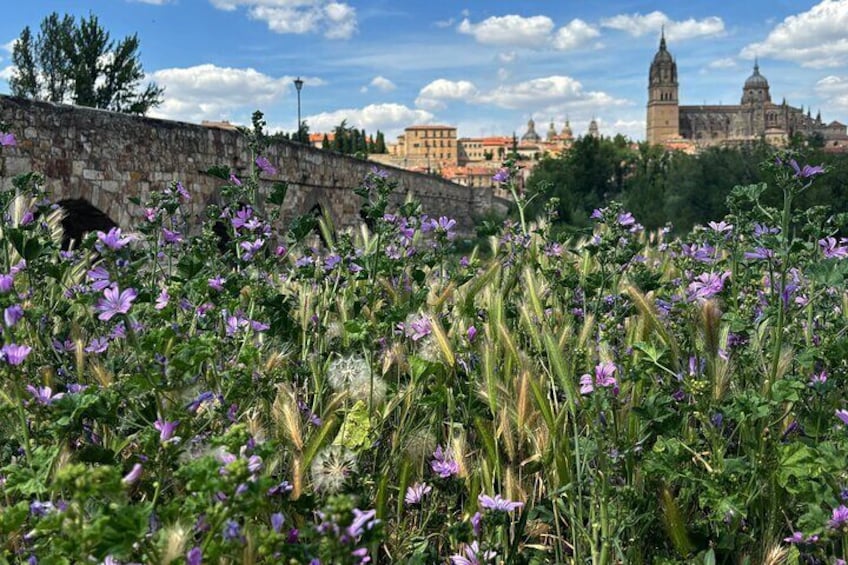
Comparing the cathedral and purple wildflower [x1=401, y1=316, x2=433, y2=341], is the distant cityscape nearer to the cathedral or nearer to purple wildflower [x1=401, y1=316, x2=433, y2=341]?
the cathedral

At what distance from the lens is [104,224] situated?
9156 millimetres

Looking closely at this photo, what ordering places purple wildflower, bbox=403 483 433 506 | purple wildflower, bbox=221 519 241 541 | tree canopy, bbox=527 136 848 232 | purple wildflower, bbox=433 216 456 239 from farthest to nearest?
tree canopy, bbox=527 136 848 232, purple wildflower, bbox=433 216 456 239, purple wildflower, bbox=403 483 433 506, purple wildflower, bbox=221 519 241 541

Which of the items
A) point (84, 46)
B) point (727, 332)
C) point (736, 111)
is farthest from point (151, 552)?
point (736, 111)

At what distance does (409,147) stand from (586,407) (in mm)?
107310

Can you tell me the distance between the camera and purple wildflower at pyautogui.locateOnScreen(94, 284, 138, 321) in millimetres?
1486

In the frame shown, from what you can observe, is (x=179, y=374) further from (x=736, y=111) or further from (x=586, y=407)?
(x=736, y=111)

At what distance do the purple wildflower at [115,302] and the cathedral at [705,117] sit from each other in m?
134

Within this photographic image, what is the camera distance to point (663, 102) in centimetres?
13150

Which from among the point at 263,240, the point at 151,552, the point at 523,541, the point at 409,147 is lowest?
the point at 523,541

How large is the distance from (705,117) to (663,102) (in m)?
9.00

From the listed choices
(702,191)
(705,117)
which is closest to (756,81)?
(705,117)

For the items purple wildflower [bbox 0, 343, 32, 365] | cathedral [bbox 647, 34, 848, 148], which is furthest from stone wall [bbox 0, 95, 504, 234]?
cathedral [bbox 647, 34, 848, 148]

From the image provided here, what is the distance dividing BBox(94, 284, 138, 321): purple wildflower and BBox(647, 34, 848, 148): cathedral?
13387 cm

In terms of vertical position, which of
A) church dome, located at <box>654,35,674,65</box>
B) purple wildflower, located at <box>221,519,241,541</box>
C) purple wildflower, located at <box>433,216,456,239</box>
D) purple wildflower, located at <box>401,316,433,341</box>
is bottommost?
purple wildflower, located at <box>221,519,241,541</box>
